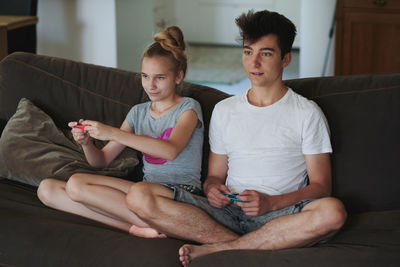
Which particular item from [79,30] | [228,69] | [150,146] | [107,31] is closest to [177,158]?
[150,146]

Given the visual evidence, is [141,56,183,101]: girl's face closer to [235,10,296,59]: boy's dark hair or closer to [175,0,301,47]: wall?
[235,10,296,59]: boy's dark hair

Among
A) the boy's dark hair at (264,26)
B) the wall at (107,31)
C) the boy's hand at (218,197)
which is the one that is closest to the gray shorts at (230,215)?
the boy's hand at (218,197)

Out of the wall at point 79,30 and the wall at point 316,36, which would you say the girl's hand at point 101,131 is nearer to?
the wall at point 79,30

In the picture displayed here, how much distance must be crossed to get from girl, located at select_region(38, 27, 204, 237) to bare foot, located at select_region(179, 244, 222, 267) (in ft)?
0.65

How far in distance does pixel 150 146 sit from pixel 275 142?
450mm

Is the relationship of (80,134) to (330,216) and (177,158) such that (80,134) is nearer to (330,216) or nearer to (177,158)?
(177,158)

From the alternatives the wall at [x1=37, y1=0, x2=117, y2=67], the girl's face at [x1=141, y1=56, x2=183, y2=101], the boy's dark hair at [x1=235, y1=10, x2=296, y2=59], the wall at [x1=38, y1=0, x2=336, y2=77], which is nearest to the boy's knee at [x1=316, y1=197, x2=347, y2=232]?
the boy's dark hair at [x1=235, y1=10, x2=296, y2=59]

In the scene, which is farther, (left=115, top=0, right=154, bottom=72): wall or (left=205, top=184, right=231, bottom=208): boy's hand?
(left=115, top=0, right=154, bottom=72): wall

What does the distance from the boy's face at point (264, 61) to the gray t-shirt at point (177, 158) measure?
0.29 meters

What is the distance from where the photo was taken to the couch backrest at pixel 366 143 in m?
2.15

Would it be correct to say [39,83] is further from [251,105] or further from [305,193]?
[305,193]

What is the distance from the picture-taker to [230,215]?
6.77ft

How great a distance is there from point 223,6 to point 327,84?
17.0 ft

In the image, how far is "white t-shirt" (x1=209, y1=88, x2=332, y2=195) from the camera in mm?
2039
